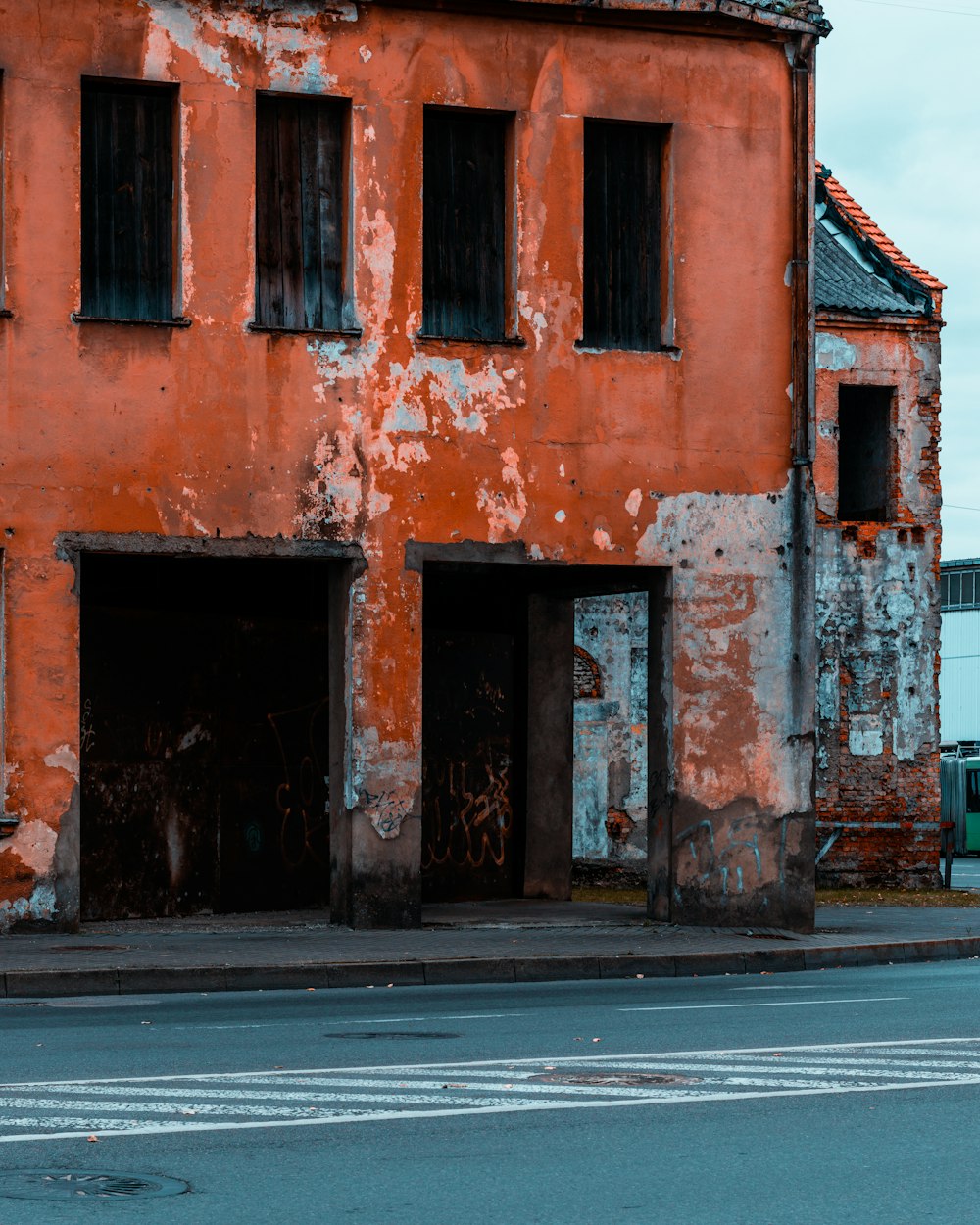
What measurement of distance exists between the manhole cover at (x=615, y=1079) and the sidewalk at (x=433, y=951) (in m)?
6.24

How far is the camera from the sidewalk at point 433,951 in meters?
15.7

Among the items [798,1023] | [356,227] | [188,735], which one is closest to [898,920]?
[188,735]

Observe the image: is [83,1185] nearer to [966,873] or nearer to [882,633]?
[882,633]

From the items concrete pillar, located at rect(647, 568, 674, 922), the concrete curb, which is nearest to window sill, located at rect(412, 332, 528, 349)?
concrete pillar, located at rect(647, 568, 674, 922)

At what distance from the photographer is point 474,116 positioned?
66.5ft

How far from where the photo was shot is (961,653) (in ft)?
246

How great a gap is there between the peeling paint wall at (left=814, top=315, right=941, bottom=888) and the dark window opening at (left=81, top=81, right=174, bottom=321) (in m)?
14.1

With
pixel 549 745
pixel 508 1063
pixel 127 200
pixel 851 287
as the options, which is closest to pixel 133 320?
pixel 127 200

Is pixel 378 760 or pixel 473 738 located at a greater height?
pixel 473 738

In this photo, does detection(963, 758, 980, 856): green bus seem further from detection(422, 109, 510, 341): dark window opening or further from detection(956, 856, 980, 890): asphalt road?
detection(422, 109, 510, 341): dark window opening

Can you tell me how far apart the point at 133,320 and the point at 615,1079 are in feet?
36.0

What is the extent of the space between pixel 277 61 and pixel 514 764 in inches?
342

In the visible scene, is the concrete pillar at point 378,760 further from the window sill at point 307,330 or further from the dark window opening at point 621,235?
the dark window opening at point 621,235

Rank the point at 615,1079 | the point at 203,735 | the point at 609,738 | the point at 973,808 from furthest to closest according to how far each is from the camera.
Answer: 1. the point at 973,808
2. the point at 609,738
3. the point at 203,735
4. the point at 615,1079
